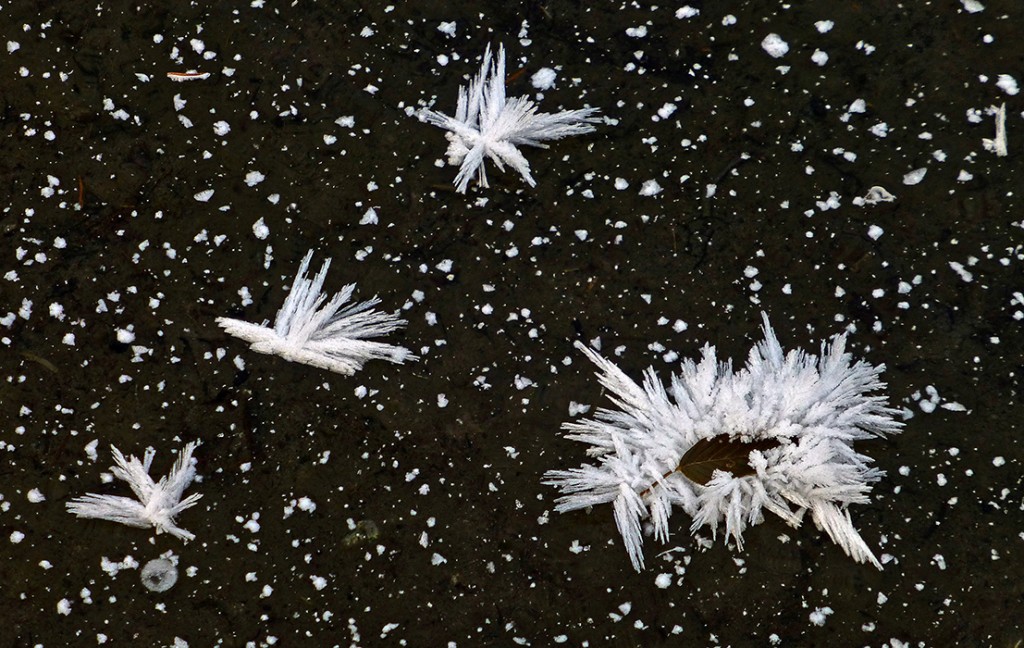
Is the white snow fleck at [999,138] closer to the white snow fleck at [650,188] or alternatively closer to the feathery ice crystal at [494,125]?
the white snow fleck at [650,188]

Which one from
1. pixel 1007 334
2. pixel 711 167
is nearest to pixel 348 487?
pixel 711 167

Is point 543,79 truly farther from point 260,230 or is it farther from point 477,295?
point 260,230

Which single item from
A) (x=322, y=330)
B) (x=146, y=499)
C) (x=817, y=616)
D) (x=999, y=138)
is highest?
(x=999, y=138)

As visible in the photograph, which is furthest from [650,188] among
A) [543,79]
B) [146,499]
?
[146,499]

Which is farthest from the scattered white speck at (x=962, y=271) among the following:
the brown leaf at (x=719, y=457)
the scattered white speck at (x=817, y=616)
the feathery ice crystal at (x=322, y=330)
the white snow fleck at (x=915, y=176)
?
the feathery ice crystal at (x=322, y=330)

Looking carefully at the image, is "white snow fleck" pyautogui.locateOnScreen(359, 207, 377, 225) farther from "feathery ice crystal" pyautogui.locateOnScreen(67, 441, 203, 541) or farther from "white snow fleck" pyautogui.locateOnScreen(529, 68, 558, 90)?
"feathery ice crystal" pyautogui.locateOnScreen(67, 441, 203, 541)

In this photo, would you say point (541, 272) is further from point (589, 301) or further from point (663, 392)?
point (663, 392)
